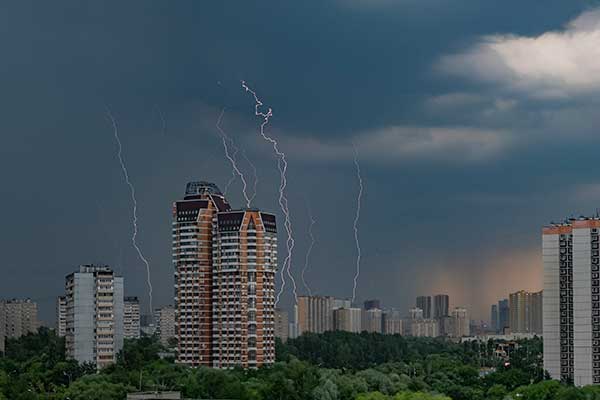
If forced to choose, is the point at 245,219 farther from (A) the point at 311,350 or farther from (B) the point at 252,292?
(A) the point at 311,350

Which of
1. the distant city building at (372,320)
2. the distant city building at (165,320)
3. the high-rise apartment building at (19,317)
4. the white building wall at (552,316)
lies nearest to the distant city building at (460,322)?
the distant city building at (372,320)

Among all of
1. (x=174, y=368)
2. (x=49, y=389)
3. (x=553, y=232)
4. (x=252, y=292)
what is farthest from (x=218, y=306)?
(x=553, y=232)

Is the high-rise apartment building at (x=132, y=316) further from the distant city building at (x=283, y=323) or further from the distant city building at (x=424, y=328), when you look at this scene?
the distant city building at (x=424, y=328)

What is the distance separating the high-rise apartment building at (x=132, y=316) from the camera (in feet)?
192

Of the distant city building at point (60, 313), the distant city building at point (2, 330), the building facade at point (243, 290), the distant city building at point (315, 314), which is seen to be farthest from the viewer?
the distant city building at point (315, 314)

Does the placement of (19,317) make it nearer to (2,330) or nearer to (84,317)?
(2,330)

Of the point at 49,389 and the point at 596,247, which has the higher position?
the point at 596,247

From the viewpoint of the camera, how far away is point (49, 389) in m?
32.5

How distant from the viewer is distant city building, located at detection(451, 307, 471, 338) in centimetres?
8125

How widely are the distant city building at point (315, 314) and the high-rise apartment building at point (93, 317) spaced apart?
2060cm

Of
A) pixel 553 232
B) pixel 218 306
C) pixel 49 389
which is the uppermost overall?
pixel 553 232

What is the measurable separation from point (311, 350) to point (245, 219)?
12713 millimetres

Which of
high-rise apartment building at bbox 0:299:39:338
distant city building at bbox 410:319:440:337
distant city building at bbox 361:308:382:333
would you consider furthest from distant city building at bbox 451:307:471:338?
high-rise apartment building at bbox 0:299:39:338

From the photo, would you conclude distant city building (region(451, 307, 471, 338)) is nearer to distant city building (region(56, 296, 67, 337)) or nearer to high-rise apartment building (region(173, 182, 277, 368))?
distant city building (region(56, 296, 67, 337))
